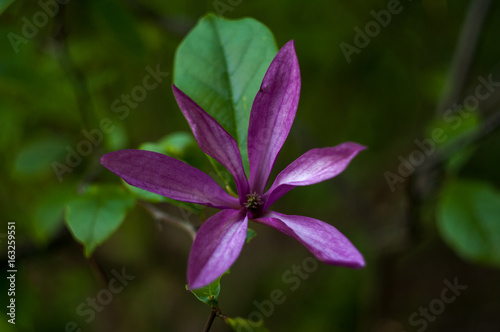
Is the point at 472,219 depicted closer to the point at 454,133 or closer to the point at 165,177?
the point at 454,133

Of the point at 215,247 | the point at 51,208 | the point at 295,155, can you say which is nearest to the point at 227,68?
the point at 215,247

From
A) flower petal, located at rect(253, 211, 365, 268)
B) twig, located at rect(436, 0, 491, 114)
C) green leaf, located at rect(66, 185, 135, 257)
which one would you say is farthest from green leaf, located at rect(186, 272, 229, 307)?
twig, located at rect(436, 0, 491, 114)

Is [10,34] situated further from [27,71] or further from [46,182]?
[46,182]

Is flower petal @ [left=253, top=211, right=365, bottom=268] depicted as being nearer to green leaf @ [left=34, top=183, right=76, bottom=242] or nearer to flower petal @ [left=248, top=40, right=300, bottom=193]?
flower petal @ [left=248, top=40, right=300, bottom=193]

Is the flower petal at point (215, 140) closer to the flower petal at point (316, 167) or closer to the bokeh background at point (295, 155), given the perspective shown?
the flower petal at point (316, 167)

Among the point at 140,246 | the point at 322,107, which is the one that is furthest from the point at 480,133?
the point at 140,246

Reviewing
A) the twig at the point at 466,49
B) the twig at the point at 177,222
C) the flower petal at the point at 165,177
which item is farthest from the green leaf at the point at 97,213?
the twig at the point at 466,49
